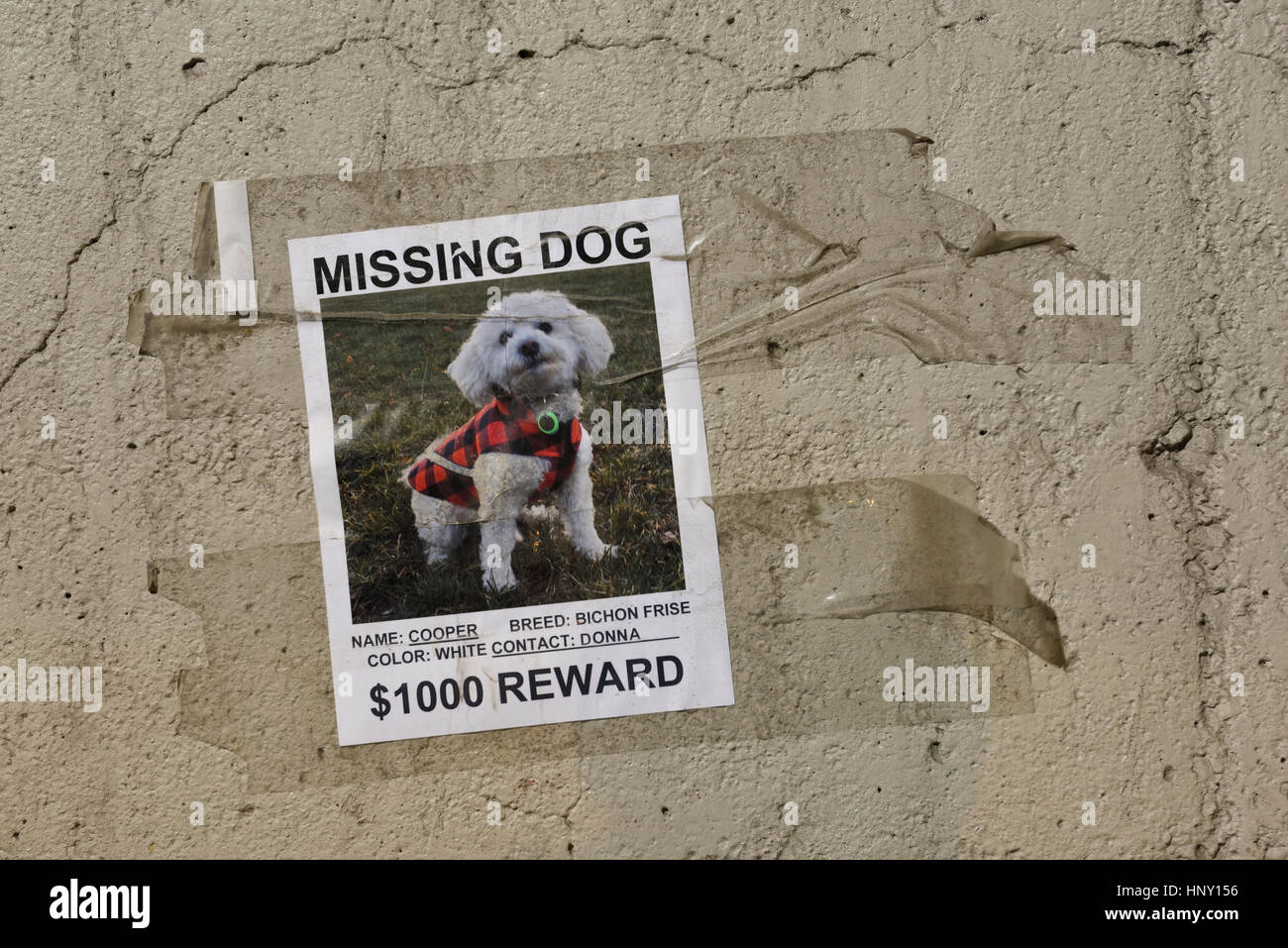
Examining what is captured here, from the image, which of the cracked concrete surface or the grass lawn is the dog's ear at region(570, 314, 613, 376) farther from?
the cracked concrete surface

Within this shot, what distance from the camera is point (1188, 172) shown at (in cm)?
170

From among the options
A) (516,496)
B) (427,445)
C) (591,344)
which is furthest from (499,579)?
(591,344)

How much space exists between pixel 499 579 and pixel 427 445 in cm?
25

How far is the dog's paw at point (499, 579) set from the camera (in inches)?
65.7

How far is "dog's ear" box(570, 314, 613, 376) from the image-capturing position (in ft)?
5.48

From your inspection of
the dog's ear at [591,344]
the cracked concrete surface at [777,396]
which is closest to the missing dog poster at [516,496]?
the dog's ear at [591,344]

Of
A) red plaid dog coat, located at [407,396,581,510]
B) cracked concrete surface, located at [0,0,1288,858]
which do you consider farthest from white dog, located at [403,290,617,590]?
cracked concrete surface, located at [0,0,1288,858]

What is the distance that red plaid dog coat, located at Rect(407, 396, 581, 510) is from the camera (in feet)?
5.42

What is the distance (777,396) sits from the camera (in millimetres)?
1689

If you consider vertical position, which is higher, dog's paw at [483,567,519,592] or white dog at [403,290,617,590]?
white dog at [403,290,617,590]

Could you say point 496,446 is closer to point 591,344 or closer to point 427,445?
point 427,445

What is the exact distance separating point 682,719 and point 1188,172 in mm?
1261

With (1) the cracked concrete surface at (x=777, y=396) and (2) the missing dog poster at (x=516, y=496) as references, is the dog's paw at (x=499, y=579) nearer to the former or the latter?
(2) the missing dog poster at (x=516, y=496)
